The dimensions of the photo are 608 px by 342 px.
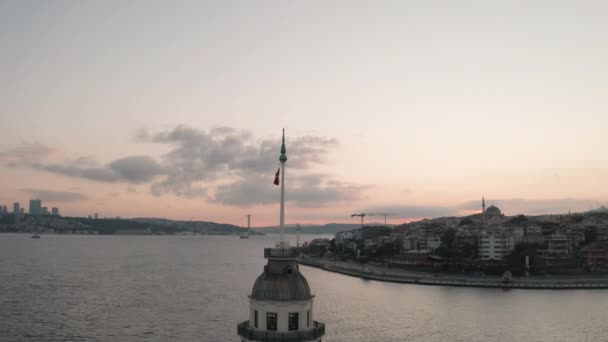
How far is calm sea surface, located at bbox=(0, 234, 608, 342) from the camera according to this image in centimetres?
5394

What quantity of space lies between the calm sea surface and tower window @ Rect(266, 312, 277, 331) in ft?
120

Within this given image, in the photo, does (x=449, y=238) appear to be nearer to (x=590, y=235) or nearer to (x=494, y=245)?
(x=494, y=245)

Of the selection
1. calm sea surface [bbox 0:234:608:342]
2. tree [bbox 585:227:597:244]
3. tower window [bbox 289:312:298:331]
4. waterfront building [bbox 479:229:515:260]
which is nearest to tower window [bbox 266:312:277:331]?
tower window [bbox 289:312:298:331]

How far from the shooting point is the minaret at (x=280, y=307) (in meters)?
16.1

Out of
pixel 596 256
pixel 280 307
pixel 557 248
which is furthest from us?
pixel 557 248

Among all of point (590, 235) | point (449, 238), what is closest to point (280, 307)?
point (449, 238)

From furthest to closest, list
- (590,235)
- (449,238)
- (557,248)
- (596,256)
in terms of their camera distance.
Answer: (449,238)
(590,235)
(557,248)
(596,256)

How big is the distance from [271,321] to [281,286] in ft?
3.40

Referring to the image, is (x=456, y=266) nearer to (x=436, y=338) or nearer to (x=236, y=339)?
(x=436, y=338)

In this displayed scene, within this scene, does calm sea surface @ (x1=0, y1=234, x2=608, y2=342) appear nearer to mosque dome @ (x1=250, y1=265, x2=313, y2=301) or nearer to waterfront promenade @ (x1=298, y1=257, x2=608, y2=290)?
waterfront promenade @ (x1=298, y1=257, x2=608, y2=290)

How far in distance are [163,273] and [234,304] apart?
47.1 m

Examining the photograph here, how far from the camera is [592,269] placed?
11000cm

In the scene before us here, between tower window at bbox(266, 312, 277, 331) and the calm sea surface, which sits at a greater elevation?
tower window at bbox(266, 312, 277, 331)

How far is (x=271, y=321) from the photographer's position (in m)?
16.4
